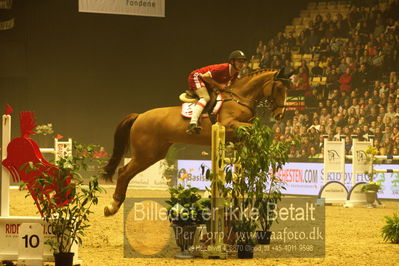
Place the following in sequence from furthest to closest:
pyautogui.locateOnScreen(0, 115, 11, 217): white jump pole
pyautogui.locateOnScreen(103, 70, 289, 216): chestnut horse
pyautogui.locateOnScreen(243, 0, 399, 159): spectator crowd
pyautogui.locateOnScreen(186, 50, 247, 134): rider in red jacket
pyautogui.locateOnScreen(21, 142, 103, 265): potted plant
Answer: pyautogui.locateOnScreen(243, 0, 399, 159): spectator crowd
pyautogui.locateOnScreen(103, 70, 289, 216): chestnut horse
pyautogui.locateOnScreen(186, 50, 247, 134): rider in red jacket
pyautogui.locateOnScreen(0, 115, 11, 217): white jump pole
pyautogui.locateOnScreen(21, 142, 103, 265): potted plant

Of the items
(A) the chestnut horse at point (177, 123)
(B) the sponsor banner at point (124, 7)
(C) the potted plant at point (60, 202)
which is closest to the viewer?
(C) the potted plant at point (60, 202)

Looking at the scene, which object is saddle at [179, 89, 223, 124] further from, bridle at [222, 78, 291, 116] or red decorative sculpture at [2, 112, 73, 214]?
red decorative sculpture at [2, 112, 73, 214]

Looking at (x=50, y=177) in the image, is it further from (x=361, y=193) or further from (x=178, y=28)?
(x=178, y=28)

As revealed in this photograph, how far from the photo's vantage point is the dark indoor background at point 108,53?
67.1ft

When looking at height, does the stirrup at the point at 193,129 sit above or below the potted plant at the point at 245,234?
above

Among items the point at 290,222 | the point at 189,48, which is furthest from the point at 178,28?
the point at 290,222

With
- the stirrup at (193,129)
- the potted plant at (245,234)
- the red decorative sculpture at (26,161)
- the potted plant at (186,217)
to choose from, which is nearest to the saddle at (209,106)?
the stirrup at (193,129)

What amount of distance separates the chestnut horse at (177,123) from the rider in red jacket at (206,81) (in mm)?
148

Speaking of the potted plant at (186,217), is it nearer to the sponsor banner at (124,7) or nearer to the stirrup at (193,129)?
the stirrup at (193,129)

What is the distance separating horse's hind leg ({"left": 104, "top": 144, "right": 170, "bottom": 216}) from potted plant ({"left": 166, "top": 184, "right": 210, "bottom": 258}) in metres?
1.71

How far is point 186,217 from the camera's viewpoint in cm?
545

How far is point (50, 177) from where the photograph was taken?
4.61 m

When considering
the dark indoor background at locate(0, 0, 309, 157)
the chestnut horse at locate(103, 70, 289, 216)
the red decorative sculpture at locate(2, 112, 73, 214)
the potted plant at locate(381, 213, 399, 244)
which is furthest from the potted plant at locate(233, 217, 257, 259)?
the dark indoor background at locate(0, 0, 309, 157)

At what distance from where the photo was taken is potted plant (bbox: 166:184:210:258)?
543cm
